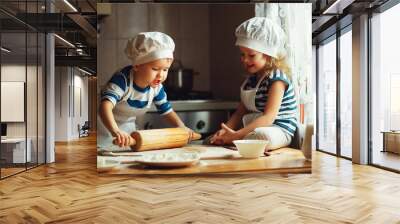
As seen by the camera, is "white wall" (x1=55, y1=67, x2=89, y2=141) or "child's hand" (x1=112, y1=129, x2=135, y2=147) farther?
"white wall" (x1=55, y1=67, x2=89, y2=141)

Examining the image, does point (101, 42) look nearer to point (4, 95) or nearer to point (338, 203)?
point (4, 95)

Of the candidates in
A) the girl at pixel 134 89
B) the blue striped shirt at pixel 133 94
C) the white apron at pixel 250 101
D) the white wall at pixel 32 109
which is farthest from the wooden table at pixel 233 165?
the white wall at pixel 32 109

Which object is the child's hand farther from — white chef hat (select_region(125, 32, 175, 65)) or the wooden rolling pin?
white chef hat (select_region(125, 32, 175, 65))

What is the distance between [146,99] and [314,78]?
5.33 m

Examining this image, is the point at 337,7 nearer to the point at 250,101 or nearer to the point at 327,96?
the point at 250,101

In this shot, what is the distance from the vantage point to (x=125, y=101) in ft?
18.1

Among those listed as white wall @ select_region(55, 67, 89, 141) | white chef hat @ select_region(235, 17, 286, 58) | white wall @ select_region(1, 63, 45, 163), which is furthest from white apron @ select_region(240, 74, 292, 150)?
white wall @ select_region(55, 67, 89, 141)

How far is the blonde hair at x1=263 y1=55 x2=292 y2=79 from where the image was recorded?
5578 mm

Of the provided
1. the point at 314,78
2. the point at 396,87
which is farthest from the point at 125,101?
the point at 314,78

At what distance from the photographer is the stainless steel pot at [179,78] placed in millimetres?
5566

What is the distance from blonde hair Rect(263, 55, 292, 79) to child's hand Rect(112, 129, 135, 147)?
205 centimetres

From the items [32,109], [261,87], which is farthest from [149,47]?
[32,109]

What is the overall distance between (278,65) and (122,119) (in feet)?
7.35

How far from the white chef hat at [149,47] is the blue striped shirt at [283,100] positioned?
119 cm
